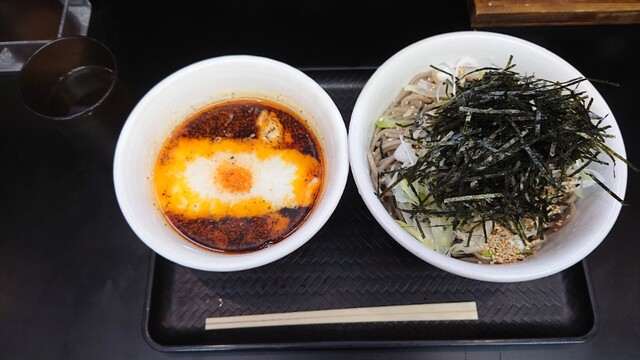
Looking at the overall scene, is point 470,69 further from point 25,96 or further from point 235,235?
point 25,96

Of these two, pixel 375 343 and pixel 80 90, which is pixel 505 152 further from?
pixel 80 90

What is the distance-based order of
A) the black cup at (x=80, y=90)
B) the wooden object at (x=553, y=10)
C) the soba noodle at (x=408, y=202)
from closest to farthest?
the soba noodle at (x=408, y=202)
the black cup at (x=80, y=90)
the wooden object at (x=553, y=10)

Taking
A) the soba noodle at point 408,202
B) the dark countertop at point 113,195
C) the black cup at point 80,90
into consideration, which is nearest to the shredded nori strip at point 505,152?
the soba noodle at point 408,202

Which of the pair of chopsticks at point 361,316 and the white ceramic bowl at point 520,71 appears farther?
the pair of chopsticks at point 361,316

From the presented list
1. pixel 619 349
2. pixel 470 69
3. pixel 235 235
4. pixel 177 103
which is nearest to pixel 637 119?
pixel 470 69

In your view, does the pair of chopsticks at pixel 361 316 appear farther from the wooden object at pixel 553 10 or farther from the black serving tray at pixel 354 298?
the wooden object at pixel 553 10

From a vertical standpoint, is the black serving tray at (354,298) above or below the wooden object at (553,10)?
below

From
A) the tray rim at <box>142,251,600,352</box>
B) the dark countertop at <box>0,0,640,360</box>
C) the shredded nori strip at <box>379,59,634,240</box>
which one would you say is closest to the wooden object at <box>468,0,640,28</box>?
the dark countertop at <box>0,0,640,360</box>

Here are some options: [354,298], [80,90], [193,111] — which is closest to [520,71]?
[354,298]
